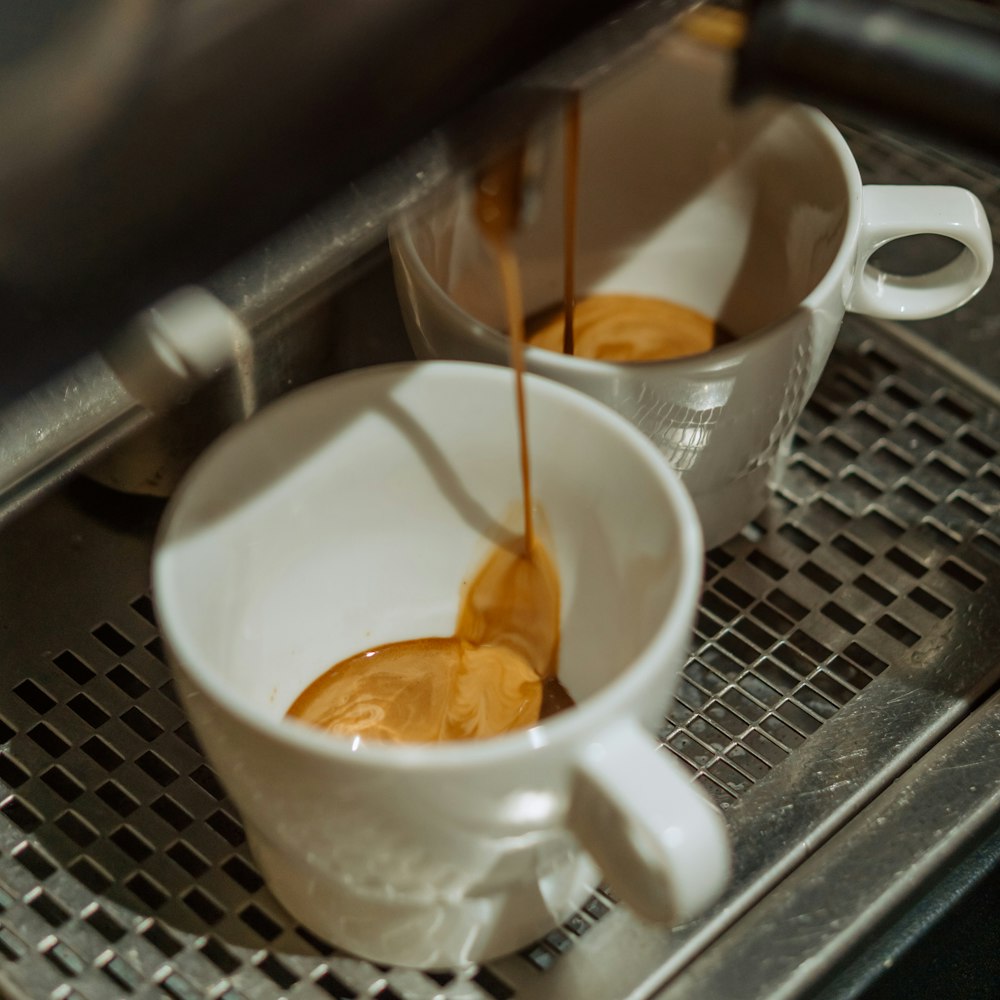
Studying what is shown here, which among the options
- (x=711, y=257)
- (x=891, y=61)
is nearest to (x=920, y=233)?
(x=711, y=257)

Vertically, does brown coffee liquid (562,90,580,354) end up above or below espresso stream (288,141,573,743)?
above

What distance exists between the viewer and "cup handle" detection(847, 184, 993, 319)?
1.47 feet

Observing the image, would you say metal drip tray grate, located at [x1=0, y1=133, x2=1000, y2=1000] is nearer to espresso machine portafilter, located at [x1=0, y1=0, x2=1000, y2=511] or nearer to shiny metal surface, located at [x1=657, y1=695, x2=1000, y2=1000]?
shiny metal surface, located at [x1=657, y1=695, x2=1000, y2=1000]

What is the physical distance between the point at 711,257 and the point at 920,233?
104 millimetres

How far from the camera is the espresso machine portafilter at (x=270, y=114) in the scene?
0.72 feet

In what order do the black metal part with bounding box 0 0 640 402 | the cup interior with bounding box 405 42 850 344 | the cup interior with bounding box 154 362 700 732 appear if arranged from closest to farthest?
the black metal part with bounding box 0 0 640 402 < the cup interior with bounding box 154 362 700 732 < the cup interior with bounding box 405 42 850 344

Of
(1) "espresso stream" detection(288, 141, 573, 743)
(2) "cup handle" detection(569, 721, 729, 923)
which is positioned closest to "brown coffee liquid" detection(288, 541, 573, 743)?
(1) "espresso stream" detection(288, 141, 573, 743)

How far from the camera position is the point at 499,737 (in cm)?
35

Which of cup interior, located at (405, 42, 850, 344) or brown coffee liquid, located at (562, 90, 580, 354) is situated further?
cup interior, located at (405, 42, 850, 344)

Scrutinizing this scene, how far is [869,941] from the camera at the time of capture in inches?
15.1

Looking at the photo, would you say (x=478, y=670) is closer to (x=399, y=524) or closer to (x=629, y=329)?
(x=399, y=524)

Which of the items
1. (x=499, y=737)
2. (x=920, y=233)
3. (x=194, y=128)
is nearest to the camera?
(x=194, y=128)

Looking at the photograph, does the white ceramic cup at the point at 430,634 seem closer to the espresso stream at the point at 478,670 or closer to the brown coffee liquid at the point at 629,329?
the espresso stream at the point at 478,670

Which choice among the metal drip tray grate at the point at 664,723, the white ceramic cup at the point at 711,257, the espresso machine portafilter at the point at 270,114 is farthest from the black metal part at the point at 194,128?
the metal drip tray grate at the point at 664,723
